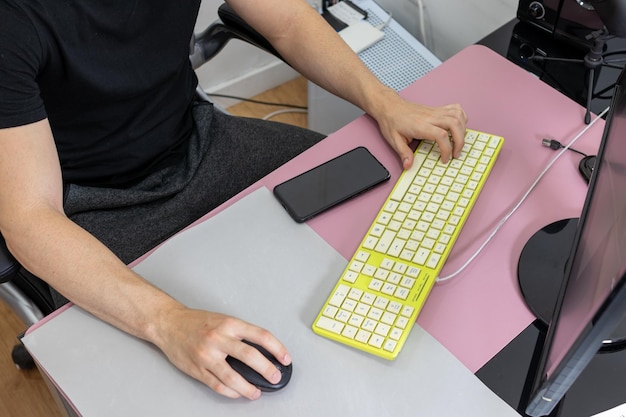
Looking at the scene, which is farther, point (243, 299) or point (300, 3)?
point (300, 3)

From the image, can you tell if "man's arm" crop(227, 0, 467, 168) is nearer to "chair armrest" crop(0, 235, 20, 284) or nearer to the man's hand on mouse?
the man's hand on mouse

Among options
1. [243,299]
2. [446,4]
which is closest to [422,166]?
[243,299]

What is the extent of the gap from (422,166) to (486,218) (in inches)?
5.1

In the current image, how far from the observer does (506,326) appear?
0.80 m

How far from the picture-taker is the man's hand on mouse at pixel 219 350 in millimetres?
736

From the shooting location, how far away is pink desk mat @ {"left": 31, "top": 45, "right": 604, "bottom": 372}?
2.64ft

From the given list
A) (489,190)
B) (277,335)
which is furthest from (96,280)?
(489,190)

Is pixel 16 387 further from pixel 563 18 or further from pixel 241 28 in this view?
pixel 563 18

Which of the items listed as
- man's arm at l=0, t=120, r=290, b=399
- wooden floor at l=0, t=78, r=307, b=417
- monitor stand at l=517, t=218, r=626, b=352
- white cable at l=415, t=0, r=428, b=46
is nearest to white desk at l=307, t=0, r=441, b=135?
white cable at l=415, t=0, r=428, b=46

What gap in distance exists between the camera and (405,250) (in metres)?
0.87

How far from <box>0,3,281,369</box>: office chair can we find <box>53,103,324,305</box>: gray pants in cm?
4

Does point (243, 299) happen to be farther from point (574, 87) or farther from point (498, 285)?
point (574, 87)

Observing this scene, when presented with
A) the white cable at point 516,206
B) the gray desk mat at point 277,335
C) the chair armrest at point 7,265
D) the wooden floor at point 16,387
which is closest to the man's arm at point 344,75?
the white cable at point 516,206

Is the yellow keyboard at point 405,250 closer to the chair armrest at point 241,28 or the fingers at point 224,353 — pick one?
the fingers at point 224,353
